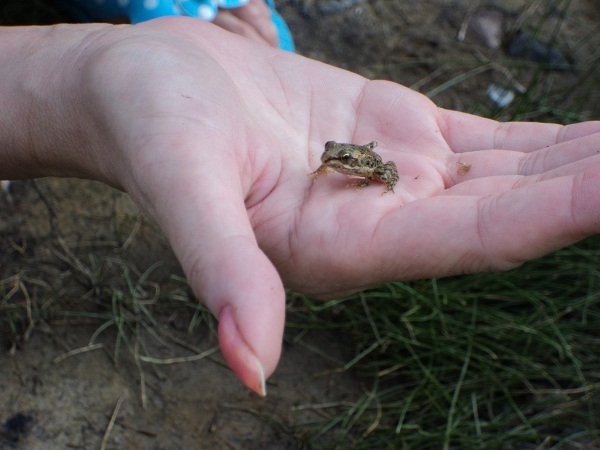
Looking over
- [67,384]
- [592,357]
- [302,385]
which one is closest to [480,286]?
[592,357]

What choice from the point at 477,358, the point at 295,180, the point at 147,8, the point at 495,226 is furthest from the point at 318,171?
the point at 147,8

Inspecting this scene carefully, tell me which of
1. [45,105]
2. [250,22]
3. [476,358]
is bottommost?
[476,358]

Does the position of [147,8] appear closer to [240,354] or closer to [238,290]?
[238,290]

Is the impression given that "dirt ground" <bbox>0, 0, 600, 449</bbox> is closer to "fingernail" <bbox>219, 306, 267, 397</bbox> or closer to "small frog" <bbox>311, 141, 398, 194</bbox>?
"small frog" <bbox>311, 141, 398, 194</bbox>

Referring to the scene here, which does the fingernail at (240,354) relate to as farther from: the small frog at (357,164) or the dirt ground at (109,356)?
the dirt ground at (109,356)

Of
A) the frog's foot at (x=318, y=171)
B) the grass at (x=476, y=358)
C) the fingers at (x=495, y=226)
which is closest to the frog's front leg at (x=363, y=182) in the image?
the frog's foot at (x=318, y=171)

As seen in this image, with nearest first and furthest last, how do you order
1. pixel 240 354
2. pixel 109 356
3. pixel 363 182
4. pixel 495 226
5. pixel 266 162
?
pixel 240 354 < pixel 495 226 < pixel 266 162 < pixel 363 182 < pixel 109 356

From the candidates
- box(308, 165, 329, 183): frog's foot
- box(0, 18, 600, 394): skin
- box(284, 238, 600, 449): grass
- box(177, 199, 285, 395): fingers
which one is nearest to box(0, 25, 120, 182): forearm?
box(0, 18, 600, 394): skin
